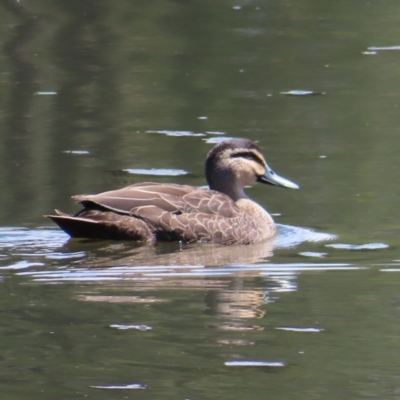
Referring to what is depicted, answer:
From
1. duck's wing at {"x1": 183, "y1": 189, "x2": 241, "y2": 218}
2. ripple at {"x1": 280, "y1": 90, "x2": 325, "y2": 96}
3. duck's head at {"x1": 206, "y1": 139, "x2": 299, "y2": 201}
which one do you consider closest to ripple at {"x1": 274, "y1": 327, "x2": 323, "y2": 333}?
duck's wing at {"x1": 183, "y1": 189, "x2": 241, "y2": 218}

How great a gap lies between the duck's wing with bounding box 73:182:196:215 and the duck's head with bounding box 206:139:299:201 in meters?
0.76

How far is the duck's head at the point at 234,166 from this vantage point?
10.7 meters

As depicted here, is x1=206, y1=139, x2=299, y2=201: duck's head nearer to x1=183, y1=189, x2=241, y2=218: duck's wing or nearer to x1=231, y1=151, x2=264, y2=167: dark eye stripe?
x1=231, y1=151, x2=264, y2=167: dark eye stripe

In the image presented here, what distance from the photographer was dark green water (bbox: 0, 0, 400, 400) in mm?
6184

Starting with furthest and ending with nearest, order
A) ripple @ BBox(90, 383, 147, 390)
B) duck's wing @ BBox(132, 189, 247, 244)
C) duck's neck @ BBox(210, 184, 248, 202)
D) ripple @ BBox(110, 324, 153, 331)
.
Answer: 1. duck's neck @ BBox(210, 184, 248, 202)
2. duck's wing @ BBox(132, 189, 247, 244)
3. ripple @ BBox(110, 324, 153, 331)
4. ripple @ BBox(90, 383, 147, 390)

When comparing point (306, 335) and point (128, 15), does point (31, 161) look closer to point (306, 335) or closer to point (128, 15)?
point (306, 335)

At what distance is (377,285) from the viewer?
26.2ft

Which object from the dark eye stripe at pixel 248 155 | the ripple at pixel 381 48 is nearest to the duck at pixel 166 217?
the dark eye stripe at pixel 248 155

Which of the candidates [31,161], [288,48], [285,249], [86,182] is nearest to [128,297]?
[285,249]

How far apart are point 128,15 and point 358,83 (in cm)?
740

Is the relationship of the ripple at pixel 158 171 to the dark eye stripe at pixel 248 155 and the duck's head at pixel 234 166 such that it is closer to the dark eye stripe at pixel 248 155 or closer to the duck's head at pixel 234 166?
the duck's head at pixel 234 166

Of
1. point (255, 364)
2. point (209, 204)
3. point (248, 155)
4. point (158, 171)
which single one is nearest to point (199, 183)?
point (158, 171)

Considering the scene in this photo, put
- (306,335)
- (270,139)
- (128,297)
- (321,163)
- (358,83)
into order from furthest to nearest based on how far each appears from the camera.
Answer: (358,83), (270,139), (321,163), (128,297), (306,335)

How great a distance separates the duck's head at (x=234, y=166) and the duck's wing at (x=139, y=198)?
0.76 m
